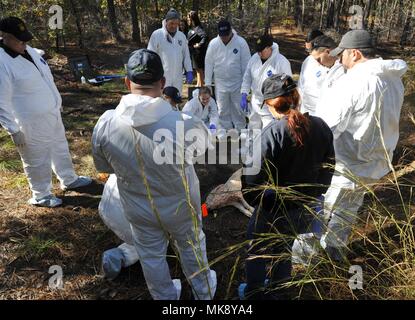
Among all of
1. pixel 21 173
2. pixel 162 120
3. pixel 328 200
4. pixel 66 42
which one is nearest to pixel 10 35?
pixel 21 173

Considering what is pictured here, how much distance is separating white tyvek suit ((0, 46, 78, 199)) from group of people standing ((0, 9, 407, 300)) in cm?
1

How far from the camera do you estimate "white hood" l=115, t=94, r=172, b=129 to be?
1997mm

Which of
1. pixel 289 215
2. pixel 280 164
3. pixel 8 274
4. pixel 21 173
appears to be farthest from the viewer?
pixel 21 173

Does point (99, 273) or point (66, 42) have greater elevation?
point (66, 42)

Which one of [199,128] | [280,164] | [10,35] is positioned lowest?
[280,164]

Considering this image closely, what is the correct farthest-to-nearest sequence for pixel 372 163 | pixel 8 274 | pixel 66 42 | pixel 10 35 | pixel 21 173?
pixel 66 42
pixel 21 173
pixel 10 35
pixel 8 274
pixel 372 163

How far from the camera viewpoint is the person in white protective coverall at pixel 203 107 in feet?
16.6

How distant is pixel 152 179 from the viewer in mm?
2150

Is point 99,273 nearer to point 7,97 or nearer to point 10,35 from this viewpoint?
point 7,97

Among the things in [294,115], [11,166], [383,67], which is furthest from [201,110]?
[294,115]

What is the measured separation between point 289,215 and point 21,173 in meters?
3.77

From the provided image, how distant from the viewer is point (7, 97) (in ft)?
11.2

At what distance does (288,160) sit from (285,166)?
0.15ft

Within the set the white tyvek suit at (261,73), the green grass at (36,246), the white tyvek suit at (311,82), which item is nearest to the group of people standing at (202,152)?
the white tyvek suit at (311,82)
